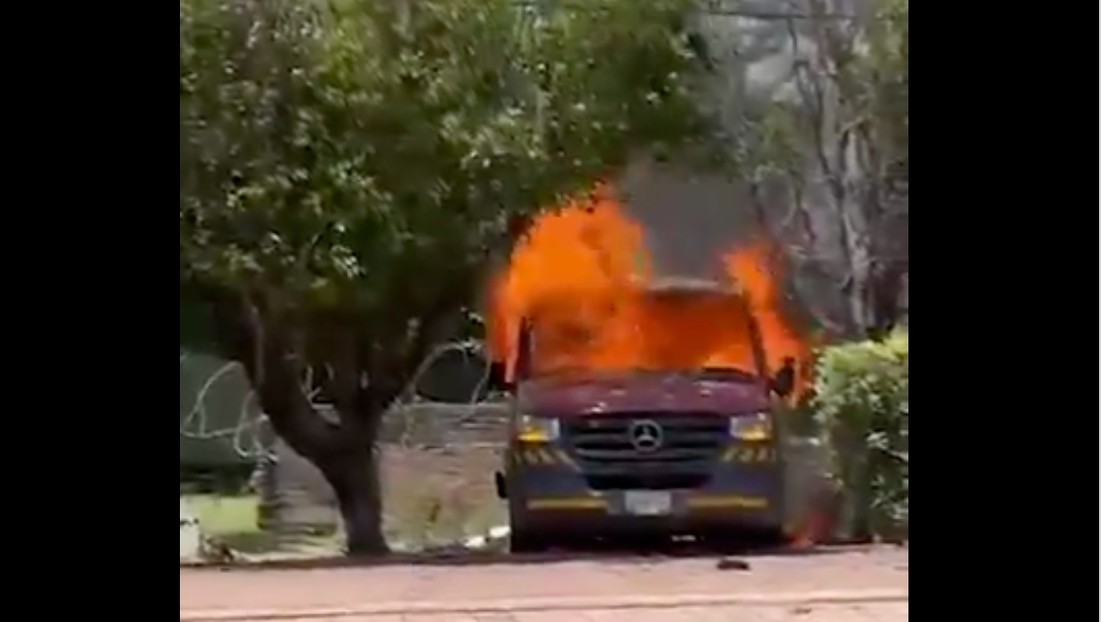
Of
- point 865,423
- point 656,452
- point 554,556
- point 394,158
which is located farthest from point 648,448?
point 394,158

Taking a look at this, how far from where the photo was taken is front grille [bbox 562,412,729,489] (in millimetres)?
3123

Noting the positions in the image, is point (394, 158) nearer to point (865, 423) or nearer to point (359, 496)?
point (359, 496)

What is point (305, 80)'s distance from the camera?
9.57 ft

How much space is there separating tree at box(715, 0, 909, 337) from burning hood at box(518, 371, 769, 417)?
25 cm

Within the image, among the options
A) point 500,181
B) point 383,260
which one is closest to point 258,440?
point 383,260

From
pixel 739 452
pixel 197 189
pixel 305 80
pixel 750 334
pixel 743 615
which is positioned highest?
pixel 305 80

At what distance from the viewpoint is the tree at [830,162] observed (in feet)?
9.68

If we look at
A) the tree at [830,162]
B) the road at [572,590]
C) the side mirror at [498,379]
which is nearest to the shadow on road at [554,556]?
the road at [572,590]

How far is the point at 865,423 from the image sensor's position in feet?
10.2

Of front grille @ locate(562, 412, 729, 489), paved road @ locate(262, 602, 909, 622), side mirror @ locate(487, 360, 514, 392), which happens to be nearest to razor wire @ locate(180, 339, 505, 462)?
side mirror @ locate(487, 360, 514, 392)

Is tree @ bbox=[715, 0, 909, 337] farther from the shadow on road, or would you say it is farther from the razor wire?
the razor wire
